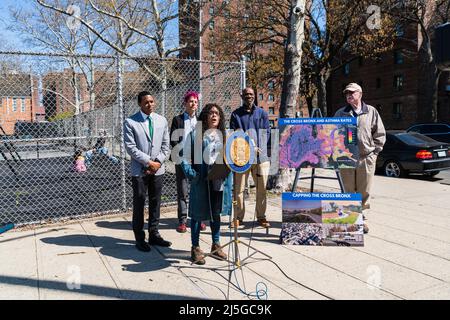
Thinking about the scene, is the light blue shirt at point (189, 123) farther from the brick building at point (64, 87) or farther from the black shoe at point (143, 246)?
the brick building at point (64, 87)

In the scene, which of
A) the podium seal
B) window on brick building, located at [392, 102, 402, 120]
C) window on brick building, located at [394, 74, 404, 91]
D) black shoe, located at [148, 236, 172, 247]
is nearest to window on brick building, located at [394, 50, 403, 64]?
window on brick building, located at [394, 74, 404, 91]

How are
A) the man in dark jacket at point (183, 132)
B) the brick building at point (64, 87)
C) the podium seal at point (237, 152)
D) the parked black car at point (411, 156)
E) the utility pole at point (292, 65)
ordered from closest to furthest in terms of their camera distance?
the podium seal at point (237, 152)
the man in dark jacket at point (183, 132)
the utility pole at point (292, 65)
the parked black car at point (411, 156)
the brick building at point (64, 87)

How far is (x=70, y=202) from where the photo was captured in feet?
26.5

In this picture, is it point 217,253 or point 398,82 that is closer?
point 217,253

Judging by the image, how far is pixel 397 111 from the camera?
42.7 meters

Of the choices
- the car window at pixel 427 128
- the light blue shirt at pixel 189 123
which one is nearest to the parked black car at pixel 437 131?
the car window at pixel 427 128

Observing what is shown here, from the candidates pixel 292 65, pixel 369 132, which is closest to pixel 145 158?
pixel 369 132

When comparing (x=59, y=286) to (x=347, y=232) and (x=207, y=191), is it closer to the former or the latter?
(x=207, y=191)

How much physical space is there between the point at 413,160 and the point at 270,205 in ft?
19.4

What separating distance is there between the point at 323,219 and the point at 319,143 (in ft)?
3.29

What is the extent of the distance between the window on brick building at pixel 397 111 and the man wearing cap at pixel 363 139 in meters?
40.6

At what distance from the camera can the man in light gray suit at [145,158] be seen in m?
4.74

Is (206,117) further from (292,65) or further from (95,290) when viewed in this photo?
(292,65)
